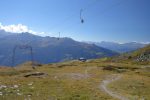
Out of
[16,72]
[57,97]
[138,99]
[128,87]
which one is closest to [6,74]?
[16,72]

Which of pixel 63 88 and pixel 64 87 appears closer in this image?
pixel 63 88

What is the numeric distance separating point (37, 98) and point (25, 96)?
91.5 inches

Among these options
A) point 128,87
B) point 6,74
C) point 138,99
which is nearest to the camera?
point 138,99

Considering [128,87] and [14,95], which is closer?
[14,95]

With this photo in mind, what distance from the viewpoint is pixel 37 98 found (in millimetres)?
41656

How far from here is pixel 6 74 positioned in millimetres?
84875

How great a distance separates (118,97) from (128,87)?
54.8 ft

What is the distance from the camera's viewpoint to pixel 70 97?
44156 millimetres

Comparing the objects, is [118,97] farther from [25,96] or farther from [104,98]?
[25,96]

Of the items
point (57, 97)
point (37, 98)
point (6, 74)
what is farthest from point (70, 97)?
point (6, 74)

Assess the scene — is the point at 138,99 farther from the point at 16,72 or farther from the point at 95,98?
the point at 16,72

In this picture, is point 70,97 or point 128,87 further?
point 128,87

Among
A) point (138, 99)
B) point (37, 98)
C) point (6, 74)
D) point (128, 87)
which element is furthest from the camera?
point (6, 74)

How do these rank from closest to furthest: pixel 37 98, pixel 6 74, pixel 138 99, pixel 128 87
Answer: pixel 37 98 → pixel 138 99 → pixel 128 87 → pixel 6 74
